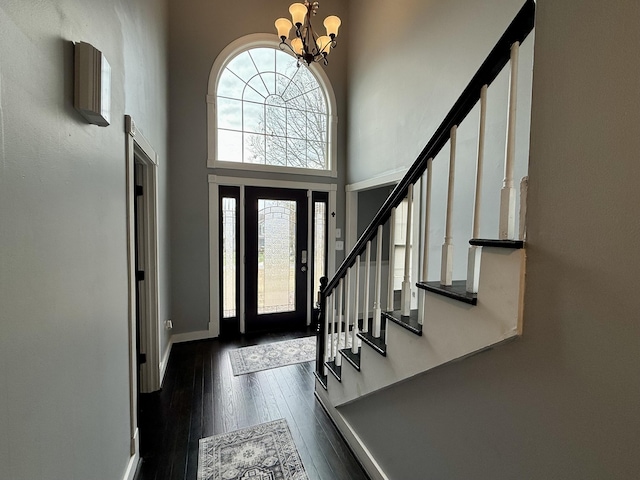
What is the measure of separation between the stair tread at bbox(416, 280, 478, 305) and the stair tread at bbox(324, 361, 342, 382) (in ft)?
4.04

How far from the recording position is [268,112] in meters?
4.15

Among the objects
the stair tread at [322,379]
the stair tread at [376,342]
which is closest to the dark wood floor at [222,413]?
the stair tread at [322,379]

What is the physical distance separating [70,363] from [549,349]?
4.92 feet

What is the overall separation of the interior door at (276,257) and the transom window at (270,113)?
0.53m

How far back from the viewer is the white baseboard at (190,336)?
3.68 m

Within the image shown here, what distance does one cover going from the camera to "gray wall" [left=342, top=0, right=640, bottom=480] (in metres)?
0.65

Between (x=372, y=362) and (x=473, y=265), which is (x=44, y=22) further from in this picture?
(x=372, y=362)

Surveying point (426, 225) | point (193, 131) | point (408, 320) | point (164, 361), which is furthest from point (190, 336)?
point (426, 225)

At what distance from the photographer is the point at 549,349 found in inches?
31.9

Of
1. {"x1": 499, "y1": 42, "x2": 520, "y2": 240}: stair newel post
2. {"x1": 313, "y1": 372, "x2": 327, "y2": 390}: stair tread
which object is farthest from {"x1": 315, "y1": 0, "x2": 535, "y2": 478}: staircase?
{"x1": 313, "y1": 372, "x2": 327, "y2": 390}: stair tread

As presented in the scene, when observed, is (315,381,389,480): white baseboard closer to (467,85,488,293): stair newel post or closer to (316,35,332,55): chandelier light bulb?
(467,85,488,293): stair newel post

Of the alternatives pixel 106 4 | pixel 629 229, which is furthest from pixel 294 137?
pixel 629 229

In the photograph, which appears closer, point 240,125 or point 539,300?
point 539,300

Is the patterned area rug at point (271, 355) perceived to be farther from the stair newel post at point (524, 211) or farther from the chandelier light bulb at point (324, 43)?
the chandelier light bulb at point (324, 43)
